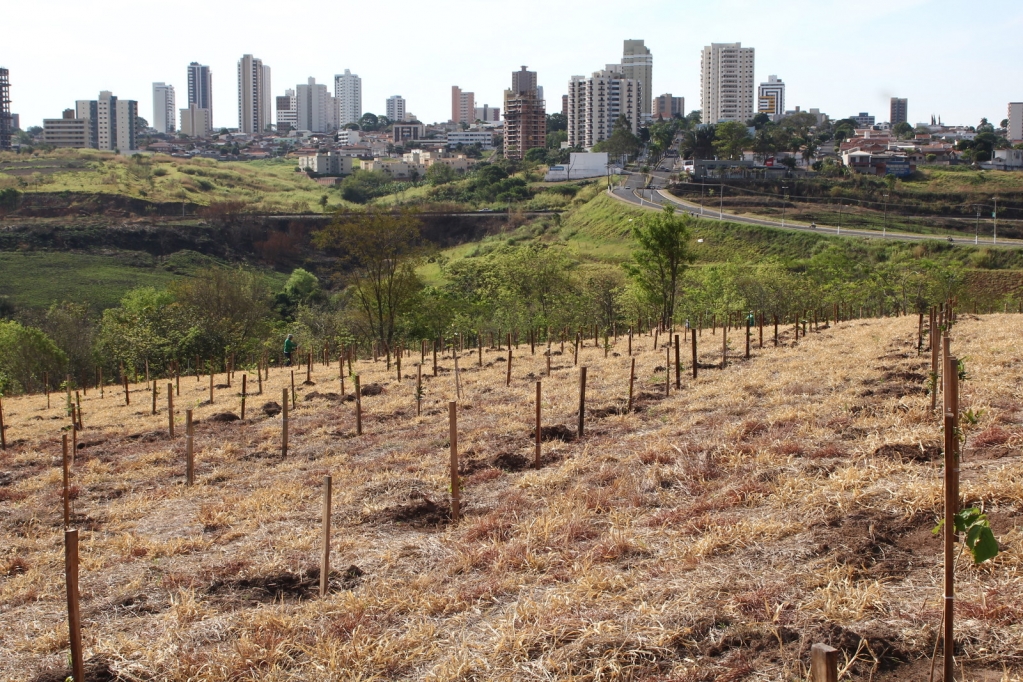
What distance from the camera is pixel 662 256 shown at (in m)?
32.0

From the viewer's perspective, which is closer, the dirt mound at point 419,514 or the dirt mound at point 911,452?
the dirt mound at point 911,452

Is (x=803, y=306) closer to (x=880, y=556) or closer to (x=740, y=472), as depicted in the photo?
(x=740, y=472)

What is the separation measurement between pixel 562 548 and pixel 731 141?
10231cm

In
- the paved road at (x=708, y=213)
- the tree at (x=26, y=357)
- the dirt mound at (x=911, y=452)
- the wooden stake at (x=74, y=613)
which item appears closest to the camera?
the wooden stake at (x=74, y=613)

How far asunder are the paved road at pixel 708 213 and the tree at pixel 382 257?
37666 millimetres

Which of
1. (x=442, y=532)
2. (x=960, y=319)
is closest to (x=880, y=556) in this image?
(x=442, y=532)

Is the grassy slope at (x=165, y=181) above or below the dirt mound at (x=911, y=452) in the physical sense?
above

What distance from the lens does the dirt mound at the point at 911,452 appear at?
8.45m

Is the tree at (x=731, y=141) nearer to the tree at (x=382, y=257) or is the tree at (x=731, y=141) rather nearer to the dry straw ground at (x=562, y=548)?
the tree at (x=382, y=257)

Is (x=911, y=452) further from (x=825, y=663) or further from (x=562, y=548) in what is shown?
(x=825, y=663)

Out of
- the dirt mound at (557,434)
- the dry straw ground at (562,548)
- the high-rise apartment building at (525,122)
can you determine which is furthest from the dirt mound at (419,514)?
the high-rise apartment building at (525,122)

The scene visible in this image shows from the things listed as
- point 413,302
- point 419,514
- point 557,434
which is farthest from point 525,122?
point 419,514

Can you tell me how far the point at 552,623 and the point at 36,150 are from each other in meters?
152

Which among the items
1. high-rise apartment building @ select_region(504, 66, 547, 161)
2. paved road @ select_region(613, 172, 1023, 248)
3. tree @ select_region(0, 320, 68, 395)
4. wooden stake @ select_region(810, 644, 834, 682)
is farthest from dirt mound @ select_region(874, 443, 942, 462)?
high-rise apartment building @ select_region(504, 66, 547, 161)
